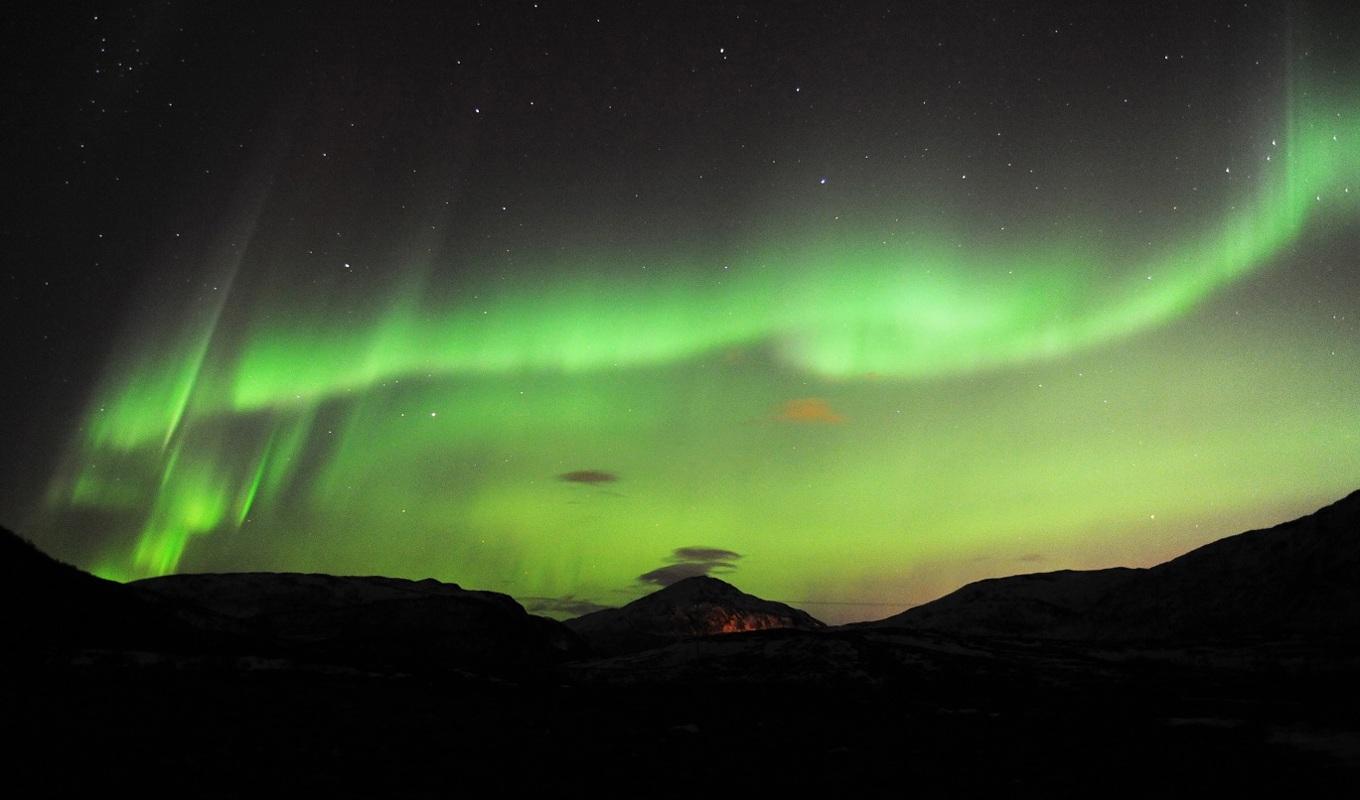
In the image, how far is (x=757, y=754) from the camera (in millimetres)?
19250

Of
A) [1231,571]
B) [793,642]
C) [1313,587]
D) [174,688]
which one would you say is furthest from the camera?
[1231,571]

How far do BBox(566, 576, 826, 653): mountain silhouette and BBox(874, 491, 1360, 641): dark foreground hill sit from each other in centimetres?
5289

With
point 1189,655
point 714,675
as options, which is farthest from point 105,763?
point 1189,655

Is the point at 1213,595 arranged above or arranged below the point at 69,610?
above

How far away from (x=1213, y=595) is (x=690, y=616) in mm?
104891

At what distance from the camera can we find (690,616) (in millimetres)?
166250

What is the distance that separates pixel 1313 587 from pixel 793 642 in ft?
170

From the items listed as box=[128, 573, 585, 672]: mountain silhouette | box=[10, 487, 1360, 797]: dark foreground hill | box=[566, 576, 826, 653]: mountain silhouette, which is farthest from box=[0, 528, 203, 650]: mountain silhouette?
box=[566, 576, 826, 653]: mountain silhouette

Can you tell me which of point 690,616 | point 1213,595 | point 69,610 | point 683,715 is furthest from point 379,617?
point 1213,595

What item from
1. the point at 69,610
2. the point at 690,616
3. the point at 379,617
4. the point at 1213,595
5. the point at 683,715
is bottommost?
the point at 683,715

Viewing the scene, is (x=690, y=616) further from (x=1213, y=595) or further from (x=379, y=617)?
(x=1213, y=595)

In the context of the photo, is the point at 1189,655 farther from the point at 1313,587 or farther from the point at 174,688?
the point at 174,688

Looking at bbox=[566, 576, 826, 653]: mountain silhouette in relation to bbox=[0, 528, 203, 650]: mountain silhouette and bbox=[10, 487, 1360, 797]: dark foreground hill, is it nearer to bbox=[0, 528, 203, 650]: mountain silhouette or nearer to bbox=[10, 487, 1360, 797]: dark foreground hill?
bbox=[10, 487, 1360, 797]: dark foreground hill

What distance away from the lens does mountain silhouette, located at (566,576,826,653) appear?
162 meters
